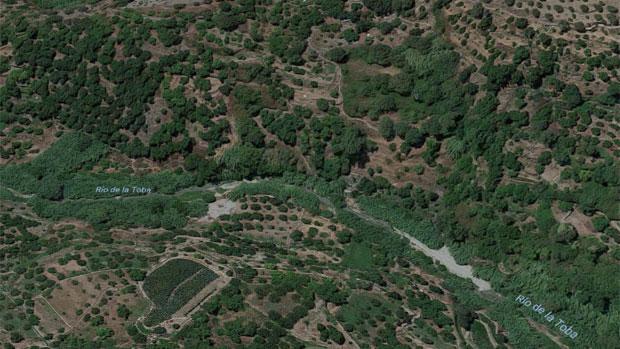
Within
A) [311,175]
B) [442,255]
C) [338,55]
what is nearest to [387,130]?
[311,175]

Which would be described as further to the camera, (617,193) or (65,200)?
(65,200)

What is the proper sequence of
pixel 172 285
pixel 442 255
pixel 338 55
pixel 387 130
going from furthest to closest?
pixel 338 55 → pixel 387 130 → pixel 442 255 → pixel 172 285

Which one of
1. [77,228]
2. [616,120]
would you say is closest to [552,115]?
[616,120]

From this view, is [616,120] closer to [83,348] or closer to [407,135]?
[407,135]

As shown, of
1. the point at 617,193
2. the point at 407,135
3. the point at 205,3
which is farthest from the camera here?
the point at 205,3

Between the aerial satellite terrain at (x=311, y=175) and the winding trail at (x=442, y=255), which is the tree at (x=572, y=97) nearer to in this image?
the aerial satellite terrain at (x=311, y=175)

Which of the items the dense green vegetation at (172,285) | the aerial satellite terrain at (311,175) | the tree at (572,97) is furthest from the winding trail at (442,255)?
the tree at (572,97)

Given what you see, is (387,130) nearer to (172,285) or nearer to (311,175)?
(311,175)

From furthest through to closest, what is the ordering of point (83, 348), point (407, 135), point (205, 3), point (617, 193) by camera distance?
point (205, 3) → point (407, 135) → point (617, 193) → point (83, 348)

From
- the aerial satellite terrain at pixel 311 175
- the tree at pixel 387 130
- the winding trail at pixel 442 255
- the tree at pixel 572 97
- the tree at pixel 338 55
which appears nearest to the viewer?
the aerial satellite terrain at pixel 311 175
